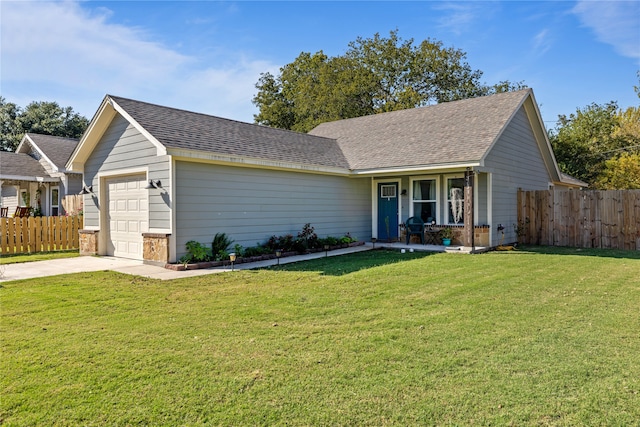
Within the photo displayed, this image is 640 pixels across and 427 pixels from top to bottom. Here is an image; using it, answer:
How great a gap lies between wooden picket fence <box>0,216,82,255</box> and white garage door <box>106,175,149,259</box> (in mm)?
2717

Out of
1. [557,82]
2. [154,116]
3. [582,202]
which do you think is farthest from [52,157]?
[557,82]

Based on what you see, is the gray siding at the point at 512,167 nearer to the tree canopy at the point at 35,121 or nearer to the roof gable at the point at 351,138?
the roof gable at the point at 351,138

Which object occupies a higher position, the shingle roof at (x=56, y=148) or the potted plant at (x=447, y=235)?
the shingle roof at (x=56, y=148)

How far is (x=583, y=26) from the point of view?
14.6 m

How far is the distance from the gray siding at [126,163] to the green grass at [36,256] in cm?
110

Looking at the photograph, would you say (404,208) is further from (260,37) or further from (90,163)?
(90,163)

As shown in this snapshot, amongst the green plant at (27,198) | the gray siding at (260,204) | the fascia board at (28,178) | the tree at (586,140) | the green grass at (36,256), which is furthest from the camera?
the tree at (586,140)

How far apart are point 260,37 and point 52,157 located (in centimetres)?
1203

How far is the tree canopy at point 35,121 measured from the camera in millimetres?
33656

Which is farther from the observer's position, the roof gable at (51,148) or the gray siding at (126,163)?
the roof gable at (51,148)

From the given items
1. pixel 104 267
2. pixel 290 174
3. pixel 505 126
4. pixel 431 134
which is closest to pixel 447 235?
pixel 431 134

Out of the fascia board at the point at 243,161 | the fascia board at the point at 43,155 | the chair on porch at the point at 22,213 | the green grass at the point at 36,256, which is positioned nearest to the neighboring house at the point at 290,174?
the fascia board at the point at 243,161

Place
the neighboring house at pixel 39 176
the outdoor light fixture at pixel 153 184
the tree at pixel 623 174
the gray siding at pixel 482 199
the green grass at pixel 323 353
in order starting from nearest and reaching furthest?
the green grass at pixel 323 353 → the outdoor light fixture at pixel 153 184 → the gray siding at pixel 482 199 → the neighboring house at pixel 39 176 → the tree at pixel 623 174

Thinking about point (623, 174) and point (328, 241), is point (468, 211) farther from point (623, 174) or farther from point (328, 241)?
point (623, 174)
